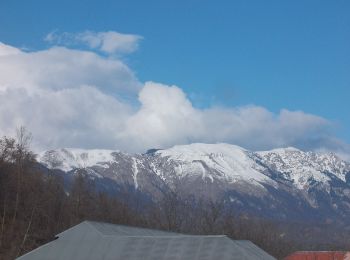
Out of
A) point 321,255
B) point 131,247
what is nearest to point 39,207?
point 131,247

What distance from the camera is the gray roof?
56.1 metres

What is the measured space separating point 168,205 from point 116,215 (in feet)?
49.5

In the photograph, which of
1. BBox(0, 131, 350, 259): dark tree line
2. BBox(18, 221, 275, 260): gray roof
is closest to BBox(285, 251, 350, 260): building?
BBox(0, 131, 350, 259): dark tree line

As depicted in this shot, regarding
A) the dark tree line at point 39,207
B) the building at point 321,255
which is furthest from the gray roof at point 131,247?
the building at point 321,255

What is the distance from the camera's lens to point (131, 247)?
59469 millimetres

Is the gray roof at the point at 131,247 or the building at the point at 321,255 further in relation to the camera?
the building at the point at 321,255

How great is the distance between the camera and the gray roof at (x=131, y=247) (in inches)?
2210

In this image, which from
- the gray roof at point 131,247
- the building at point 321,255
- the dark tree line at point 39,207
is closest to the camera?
the gray roof at point 131,247

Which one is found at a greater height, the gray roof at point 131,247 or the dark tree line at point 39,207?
the dark tree line at point 39,207

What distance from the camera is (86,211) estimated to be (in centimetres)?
11138

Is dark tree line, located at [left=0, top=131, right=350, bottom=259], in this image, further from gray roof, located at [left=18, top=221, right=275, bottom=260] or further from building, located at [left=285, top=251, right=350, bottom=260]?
building, located at [left=285, top=251, right=350, bottom=260]


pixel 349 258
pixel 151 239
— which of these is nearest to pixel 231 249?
pixel 151 239

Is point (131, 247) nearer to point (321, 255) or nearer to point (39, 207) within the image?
point (39, 207)

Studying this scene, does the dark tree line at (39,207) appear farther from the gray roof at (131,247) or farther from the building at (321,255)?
the building at (321,255)
